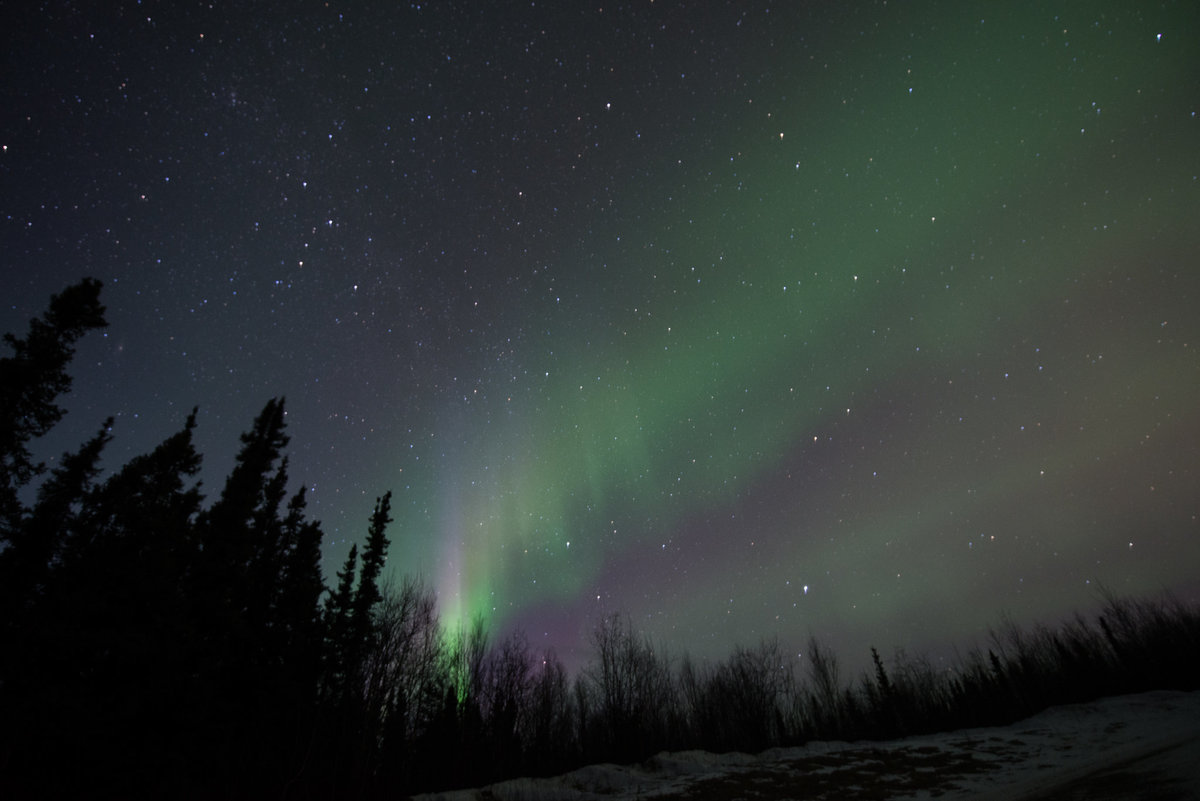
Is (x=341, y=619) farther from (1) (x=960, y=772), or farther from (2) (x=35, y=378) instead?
(1) (x=960, y=772)

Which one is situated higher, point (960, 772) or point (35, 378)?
point (35, 378)

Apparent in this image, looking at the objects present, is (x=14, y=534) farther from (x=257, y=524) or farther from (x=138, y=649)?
(x=257, y=524)

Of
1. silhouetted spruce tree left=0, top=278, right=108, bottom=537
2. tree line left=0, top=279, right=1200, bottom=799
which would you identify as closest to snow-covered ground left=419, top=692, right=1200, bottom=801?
tree line left=0, top=279, right=1200, bottom=799

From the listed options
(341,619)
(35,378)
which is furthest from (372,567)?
(35,378)

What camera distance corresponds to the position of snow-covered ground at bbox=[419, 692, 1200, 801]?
11891mm

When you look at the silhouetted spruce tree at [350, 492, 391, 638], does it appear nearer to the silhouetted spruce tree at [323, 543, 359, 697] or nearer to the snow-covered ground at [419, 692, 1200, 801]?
the silhouetted spruce tree at [323, 543, 359, 697]

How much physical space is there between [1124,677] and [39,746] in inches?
3789

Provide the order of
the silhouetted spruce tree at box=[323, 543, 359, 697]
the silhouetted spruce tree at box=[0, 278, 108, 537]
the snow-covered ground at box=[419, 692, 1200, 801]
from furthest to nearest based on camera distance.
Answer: the silhouetted spruce tree at box=[323, 543, 359, 697] < the silhouetted spruce tree at box=[0, 278, 108, 537] < the snow-covered ground at box=[419, 692, 1200, 801]

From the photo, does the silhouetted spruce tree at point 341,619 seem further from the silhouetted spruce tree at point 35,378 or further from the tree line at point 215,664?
the silhouetted spruce tree at point 35,378

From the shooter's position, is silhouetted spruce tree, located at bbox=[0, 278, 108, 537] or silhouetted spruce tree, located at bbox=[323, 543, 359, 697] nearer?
silhouetted spruce tree, located at bbox=[0, 278, 108, 537]

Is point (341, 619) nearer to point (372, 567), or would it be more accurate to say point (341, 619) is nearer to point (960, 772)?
point (372, 567)

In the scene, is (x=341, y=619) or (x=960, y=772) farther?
(x=341, y=619)

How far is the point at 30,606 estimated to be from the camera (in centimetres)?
2202

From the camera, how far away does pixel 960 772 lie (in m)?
20.8
